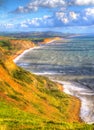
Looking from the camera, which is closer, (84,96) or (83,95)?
(84,96)

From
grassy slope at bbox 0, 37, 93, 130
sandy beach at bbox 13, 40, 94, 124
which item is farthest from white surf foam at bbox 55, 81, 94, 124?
grassy slope at bbox 0, 37, 93, 130

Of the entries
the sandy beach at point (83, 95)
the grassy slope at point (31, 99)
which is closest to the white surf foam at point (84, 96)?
the sandy beach at point (83, 95)

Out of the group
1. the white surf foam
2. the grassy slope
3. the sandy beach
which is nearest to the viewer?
the grassy slope

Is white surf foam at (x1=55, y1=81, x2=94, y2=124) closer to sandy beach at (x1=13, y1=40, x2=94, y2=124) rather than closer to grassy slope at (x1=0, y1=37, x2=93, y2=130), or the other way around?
sandy beach at (x1=13, y1=40, x2=94, y2=124)

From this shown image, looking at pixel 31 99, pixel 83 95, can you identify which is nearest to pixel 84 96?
pixel 83 95

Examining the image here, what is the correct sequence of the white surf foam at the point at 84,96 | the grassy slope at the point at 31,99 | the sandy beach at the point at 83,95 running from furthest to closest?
the white surf foam at the point at 84,96
the sandy beach at the point at 83,95
the grassy slope at the point at 31,99

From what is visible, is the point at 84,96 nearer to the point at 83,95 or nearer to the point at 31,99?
the point at 83,95

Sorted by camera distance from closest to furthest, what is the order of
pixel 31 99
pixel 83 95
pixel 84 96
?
pixel 31 99 < pixel 84 96 < pixel 83 95

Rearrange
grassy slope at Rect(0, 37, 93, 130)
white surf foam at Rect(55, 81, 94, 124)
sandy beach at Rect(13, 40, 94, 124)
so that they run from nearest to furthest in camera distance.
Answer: grassy slope at Rect(0, 37, 93, 130) → sandy beach at Rect(13, 40, 94, 124) → white surf foam at Rect(55, 81, 94, 124)

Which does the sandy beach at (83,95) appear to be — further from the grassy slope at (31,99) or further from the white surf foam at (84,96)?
the grassy slope at (31,99)

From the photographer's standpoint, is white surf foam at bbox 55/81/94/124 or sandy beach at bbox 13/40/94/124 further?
white surf foam at bbox 55/81/94/124

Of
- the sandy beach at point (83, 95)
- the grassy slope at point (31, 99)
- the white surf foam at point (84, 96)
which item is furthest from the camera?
the white surf foam at point (84, 96)
